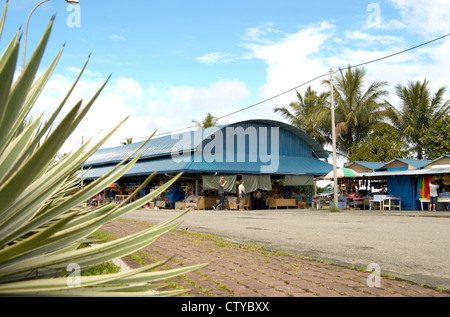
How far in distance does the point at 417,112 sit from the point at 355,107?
218 inches

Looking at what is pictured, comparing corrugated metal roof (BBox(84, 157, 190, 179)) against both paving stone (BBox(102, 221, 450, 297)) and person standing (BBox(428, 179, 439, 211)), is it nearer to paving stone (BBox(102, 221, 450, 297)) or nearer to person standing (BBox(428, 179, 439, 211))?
person standing (BBox(428, 179, 439, 211))

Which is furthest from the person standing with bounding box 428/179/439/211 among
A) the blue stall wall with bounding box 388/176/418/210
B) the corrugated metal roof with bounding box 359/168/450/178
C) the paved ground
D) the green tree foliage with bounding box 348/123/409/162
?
the paved ground

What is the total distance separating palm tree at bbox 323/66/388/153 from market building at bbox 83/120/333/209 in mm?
9290

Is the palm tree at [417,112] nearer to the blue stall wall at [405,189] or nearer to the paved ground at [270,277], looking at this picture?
the blue stall wall at [405,189]

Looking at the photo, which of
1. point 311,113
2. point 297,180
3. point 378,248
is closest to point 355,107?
point 311,113

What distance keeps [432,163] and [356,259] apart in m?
19.2

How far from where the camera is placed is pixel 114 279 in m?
1.90

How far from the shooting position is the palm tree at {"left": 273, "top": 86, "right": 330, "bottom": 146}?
131ft

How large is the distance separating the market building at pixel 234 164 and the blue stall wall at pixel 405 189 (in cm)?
548

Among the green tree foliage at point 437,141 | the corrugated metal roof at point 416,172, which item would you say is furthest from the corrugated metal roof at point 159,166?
the green tree foliage at point 437,141

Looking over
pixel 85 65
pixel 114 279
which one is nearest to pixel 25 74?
pixel 85 65

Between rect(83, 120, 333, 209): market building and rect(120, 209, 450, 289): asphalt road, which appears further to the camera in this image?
rect(83, 120, 333, 209): market building

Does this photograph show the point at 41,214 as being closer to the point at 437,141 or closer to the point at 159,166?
the point at 159,166

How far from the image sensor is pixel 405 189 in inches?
974
